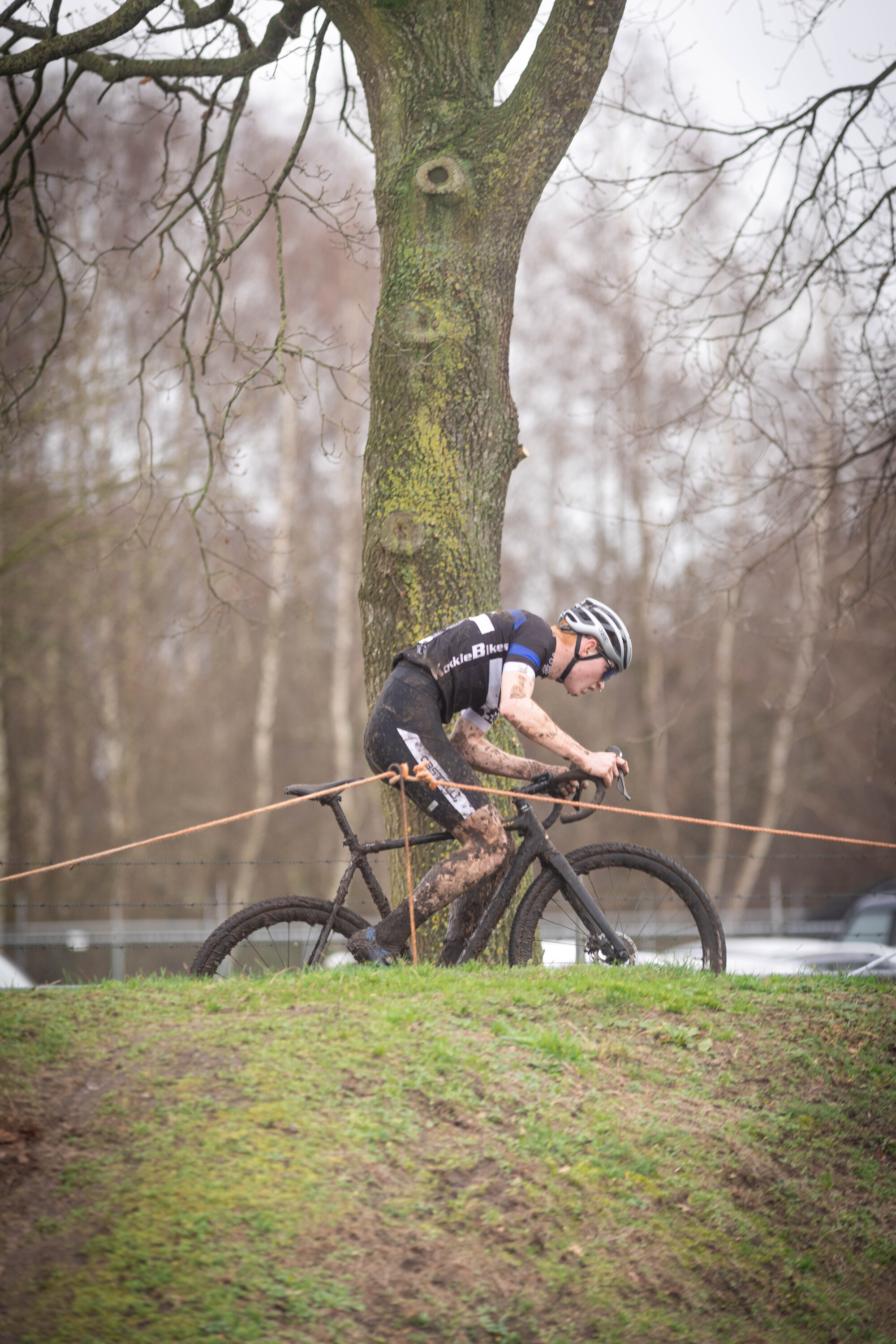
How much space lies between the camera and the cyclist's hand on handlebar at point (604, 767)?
17.8ft

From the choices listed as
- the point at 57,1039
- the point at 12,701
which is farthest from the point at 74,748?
the point at 57,1039

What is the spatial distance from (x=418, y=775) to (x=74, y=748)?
1907cm

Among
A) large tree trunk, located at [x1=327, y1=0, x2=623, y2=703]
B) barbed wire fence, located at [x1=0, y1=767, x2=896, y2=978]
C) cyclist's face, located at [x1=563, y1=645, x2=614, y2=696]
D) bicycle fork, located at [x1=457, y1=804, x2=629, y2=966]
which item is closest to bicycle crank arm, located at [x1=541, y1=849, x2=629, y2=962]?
bicycle fork, located at [x1=457, y1=804, x2=629, y2=966]

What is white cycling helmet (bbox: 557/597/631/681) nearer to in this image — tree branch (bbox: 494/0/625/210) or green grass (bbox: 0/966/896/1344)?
green grass (bbox: 0/966/896/1344)

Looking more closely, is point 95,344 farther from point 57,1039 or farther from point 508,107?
point 57,1039

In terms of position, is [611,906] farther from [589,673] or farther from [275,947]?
[275,947]

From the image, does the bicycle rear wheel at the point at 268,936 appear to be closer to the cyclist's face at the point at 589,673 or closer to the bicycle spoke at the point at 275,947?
the bicycle spoke at the point at 275,947

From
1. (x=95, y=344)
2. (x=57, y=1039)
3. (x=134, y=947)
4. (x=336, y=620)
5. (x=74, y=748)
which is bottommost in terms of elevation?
(x=134, y=947)

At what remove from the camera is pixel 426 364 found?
6.96 meters

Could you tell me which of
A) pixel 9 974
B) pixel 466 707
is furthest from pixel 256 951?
pixel 9 974

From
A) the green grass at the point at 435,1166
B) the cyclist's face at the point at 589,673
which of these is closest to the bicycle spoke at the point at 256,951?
the green grass at the point at 435,1166

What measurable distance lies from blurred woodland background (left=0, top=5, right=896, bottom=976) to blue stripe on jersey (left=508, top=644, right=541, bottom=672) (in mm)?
11428

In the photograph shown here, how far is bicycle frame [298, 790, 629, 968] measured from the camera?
5652 millimetres

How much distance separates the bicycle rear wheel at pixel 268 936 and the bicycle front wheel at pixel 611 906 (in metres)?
0.84
